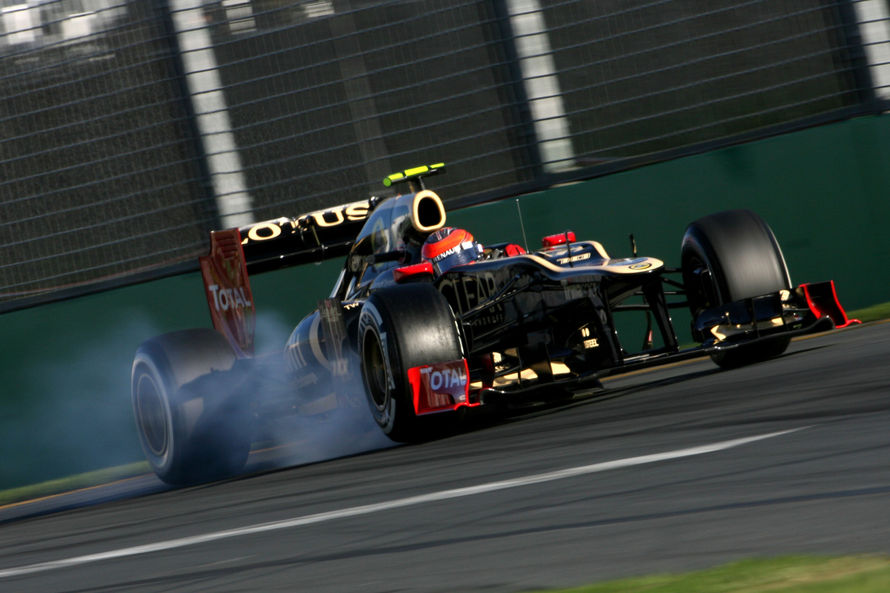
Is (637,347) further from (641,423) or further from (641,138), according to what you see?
(641,423)

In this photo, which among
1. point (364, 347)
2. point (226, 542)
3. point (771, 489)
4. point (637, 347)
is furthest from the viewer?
point (637, 347)

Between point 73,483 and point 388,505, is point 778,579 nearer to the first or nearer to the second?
point 388,505

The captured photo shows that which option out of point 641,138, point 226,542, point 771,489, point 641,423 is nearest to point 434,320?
point 641,423

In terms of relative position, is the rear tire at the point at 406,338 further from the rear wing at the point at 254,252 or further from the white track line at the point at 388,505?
the rear wing at the point at 254,252

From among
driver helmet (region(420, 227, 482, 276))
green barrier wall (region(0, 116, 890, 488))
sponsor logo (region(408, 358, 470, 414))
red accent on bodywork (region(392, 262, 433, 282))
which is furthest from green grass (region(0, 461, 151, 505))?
sponsor logo (region(408, 358, 470, 414))

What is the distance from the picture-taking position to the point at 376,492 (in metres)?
5.06

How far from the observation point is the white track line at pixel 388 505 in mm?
4395

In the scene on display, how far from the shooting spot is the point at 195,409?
298 inches

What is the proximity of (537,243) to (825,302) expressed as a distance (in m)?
3.54

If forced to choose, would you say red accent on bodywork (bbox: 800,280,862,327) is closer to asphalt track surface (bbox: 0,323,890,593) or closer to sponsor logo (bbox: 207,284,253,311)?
asphalt track surface (bbox: 0,323,890,593)

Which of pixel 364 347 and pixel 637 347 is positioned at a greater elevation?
pixel 364 347

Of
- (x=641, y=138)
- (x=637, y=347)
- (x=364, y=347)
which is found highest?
(x=641, y=138)

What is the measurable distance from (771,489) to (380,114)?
24.2 feet

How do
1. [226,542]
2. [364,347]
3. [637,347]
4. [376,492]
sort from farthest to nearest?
[637,347] → [364,347] → [376,492] → [226,542]
